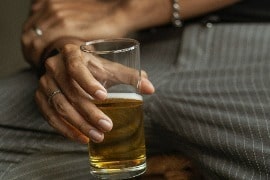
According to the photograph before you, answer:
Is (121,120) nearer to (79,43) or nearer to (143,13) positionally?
(79,43)

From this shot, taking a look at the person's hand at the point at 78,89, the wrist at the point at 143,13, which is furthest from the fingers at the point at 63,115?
the wrist at the point at 143,13

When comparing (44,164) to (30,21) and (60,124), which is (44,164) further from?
(30,21)

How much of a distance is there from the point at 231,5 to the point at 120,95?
435 millimetres

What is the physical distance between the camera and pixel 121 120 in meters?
0.74

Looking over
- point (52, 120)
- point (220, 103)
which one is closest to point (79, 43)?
point (52, 120)

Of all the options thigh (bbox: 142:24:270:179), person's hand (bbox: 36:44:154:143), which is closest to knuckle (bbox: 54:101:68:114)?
person's hand (bbox: 36:44:154:143)

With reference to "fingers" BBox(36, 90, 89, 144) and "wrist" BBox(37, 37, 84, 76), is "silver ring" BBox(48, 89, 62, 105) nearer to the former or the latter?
"fingers" BBox(36, 90, 89, 144)

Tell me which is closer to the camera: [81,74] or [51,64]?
[81,74]

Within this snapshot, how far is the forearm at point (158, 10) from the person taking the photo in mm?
1093

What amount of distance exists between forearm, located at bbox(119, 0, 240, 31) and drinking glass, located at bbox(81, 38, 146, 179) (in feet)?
1.11

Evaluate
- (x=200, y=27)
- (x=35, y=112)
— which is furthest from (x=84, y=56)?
(x=200, y=27)

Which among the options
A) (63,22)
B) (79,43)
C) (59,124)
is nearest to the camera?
(59,124)

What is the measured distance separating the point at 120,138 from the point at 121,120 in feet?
0.08

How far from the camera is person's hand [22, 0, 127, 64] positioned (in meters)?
1.06
